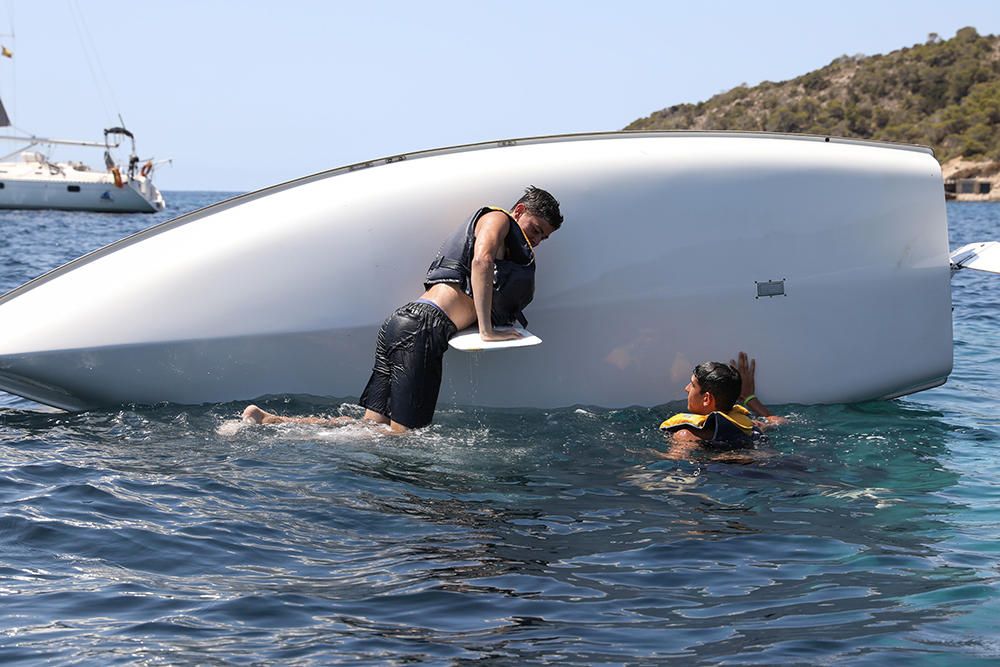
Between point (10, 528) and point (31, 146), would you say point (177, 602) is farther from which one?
point (31, 146)

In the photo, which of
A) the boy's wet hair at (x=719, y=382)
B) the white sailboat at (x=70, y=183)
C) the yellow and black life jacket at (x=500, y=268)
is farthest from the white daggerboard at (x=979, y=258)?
the white sailboat at (x=70, y=183)

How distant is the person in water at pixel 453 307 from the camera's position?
17.3 feet

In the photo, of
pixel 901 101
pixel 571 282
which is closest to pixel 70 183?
pixel 571 282

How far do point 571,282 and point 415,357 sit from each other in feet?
3.31

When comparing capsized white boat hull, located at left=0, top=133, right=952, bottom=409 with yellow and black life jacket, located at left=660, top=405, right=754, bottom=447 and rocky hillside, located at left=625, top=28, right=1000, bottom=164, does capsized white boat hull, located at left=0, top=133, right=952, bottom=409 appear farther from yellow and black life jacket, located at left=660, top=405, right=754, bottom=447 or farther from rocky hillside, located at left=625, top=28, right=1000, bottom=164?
rocky hillside, located at left=625, top=28, right=1000, bottom=164

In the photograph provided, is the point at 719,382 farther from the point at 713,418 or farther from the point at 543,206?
the point at 543,206

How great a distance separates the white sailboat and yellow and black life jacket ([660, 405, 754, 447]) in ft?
118

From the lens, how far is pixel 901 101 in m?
73.6

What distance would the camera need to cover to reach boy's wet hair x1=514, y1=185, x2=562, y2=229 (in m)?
5.42

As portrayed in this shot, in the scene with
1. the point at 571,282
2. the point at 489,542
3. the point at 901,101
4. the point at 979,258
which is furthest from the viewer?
the point at 901,101

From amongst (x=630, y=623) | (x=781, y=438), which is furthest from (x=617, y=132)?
(x=630, y=623)

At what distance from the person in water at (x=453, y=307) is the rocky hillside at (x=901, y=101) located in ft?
197

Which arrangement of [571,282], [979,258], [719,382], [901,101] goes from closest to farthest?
[719,382] → [571,282] → [979,258] → [901,101]

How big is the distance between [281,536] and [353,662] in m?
1.10
